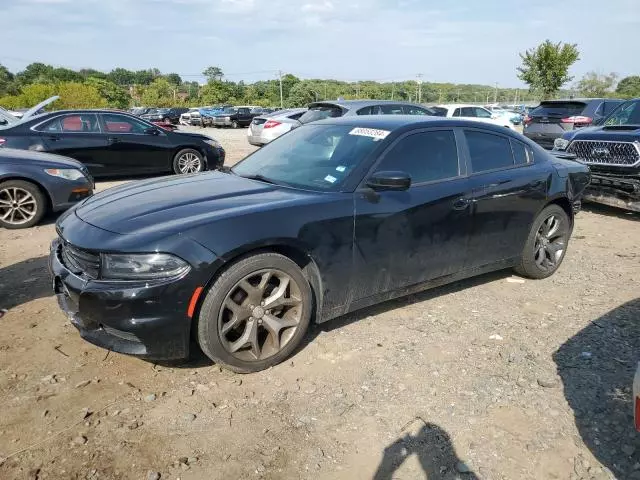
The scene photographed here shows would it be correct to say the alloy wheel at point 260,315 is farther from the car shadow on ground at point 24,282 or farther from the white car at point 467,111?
the white car at point 467,111

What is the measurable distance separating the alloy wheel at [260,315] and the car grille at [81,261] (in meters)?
0.78

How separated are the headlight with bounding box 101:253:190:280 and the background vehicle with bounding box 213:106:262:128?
32.4 meters

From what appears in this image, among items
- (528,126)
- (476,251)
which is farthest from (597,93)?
(476,251)

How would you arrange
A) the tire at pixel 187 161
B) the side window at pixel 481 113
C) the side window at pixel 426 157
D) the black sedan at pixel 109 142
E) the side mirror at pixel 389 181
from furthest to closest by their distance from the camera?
1. the side window at pixel 481 113
2. the tire at pixel 187 161
3. the black sedan at pixel 109 142
4. the side window at pixel 426 157
5. the side mirror at pixel 389 181

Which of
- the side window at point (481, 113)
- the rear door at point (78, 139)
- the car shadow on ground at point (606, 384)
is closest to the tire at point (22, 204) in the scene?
the rear door at point (78, 139)

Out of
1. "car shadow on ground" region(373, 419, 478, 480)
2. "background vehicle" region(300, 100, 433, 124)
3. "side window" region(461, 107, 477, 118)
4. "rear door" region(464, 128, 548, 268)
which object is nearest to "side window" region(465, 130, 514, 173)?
"rear door" region(464, 128, 548, 268)

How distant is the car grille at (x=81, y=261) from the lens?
2979 mm

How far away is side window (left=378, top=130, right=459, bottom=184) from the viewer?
12.5ft

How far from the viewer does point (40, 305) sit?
4.21 meters

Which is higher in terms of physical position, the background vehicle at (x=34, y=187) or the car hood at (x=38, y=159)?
the car hood at (x=38, y=159)

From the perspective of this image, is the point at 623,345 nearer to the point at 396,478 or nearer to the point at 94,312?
the point at 396,478

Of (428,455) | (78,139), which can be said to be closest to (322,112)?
(78,139)

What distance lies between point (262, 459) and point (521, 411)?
1497 millimetres

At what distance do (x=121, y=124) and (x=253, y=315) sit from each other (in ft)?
25.9
